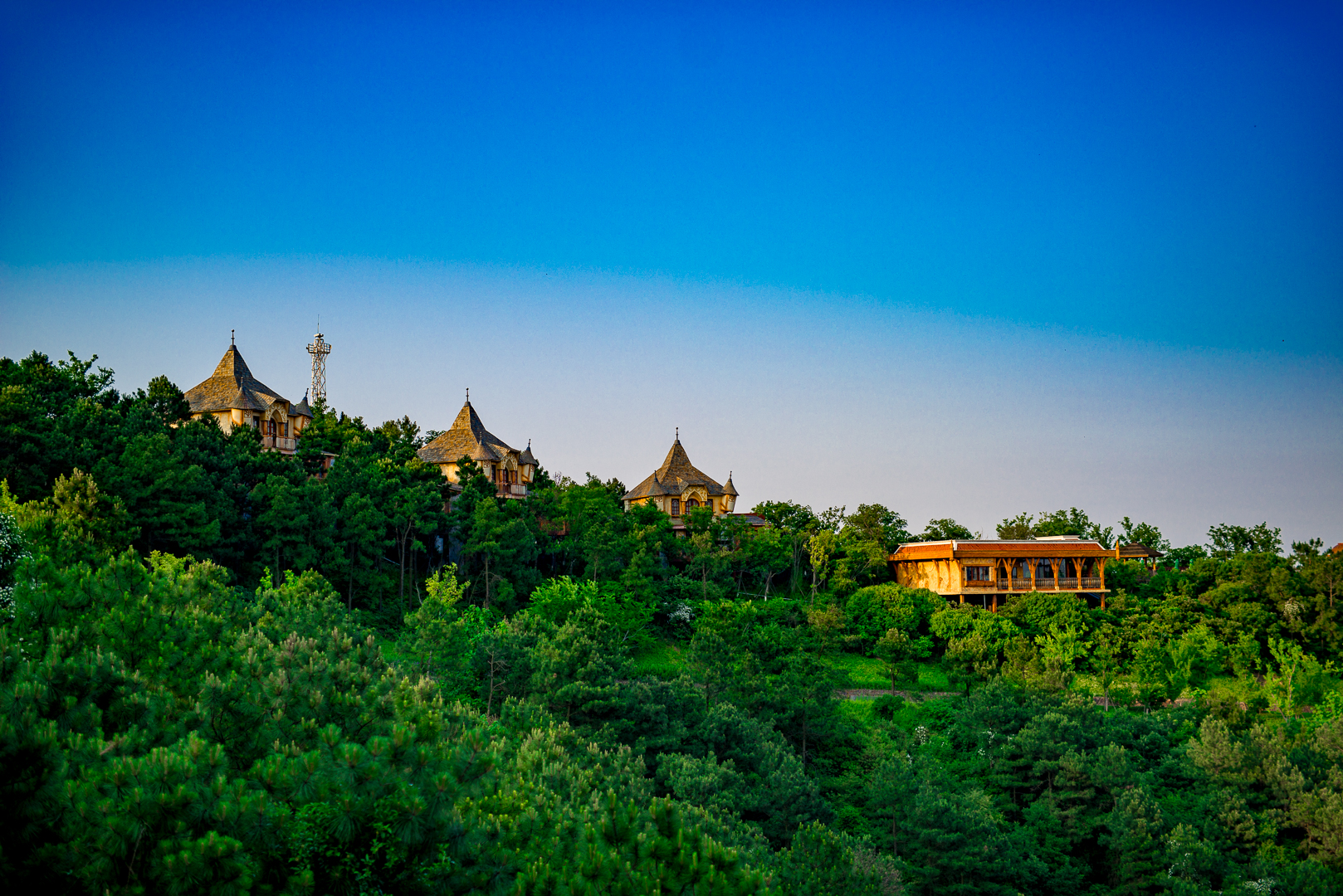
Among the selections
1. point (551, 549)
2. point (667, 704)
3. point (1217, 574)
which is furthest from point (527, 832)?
point (1217, 574)

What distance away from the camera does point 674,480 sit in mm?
47625

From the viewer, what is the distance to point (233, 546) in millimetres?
28453

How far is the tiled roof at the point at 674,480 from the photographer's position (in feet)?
154

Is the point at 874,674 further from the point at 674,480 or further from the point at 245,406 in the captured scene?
the point at 245,406

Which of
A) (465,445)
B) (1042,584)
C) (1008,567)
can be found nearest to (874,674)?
(1008,567)

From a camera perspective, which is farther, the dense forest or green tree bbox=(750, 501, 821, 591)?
green tree bbox=(750, 501, 821, 591)

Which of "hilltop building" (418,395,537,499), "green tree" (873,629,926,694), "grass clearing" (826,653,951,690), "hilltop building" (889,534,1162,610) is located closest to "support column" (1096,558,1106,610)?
"hilltop building" (889,534,1162,610)

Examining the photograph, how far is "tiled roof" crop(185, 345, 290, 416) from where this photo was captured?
37000 millimetres

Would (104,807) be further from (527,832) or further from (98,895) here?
(527,832)

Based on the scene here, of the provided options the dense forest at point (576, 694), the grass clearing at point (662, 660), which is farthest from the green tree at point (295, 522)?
the grass clearing at point (662, 660)

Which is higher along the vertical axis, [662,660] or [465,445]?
[465,445]

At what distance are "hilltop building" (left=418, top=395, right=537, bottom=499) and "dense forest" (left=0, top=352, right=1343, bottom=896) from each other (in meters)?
1.79

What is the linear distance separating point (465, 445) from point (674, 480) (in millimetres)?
10652

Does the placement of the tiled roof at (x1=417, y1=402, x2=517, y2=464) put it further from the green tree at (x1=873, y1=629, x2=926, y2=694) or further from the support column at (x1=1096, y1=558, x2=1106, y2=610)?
the support column at (x1=1096, y1=558, x2=1106, y2=610)
